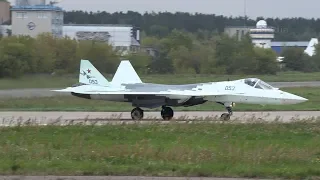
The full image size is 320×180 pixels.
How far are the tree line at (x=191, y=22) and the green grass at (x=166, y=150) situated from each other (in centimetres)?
9408

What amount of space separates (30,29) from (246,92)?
8492 centimetres

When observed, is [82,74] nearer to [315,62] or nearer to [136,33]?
[315,62]

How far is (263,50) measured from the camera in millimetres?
78562

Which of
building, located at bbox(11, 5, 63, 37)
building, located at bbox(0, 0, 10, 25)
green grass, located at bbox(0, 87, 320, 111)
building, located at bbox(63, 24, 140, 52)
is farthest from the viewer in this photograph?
building, located at bbox(0, 0, 10, 25)

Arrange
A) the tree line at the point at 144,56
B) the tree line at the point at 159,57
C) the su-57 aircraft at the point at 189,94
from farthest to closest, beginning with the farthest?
the tree line at the point at 159,57 < the tree line at the point at 144,56 < the su-57 aircraft at the point at 189,94

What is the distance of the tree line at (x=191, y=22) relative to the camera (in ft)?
406

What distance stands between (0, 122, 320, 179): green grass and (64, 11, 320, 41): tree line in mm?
94084

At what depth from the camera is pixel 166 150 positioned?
15.0 metres

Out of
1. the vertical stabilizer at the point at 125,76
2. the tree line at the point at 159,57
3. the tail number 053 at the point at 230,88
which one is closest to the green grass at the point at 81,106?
the tree line at the point at 159,57

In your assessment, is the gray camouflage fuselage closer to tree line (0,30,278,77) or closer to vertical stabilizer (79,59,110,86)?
vertical stabilizer (79,59,110,86)

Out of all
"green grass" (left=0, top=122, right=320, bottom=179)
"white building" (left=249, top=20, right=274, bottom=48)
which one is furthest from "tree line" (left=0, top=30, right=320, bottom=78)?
"white building" (left=249, top=20, right=274, bottom=48)

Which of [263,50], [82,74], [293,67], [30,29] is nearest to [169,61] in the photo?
[263,50]

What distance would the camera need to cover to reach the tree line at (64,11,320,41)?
4872 inches

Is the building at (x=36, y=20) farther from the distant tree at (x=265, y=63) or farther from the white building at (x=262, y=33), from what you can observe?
the white building at (x=262, y=33)
